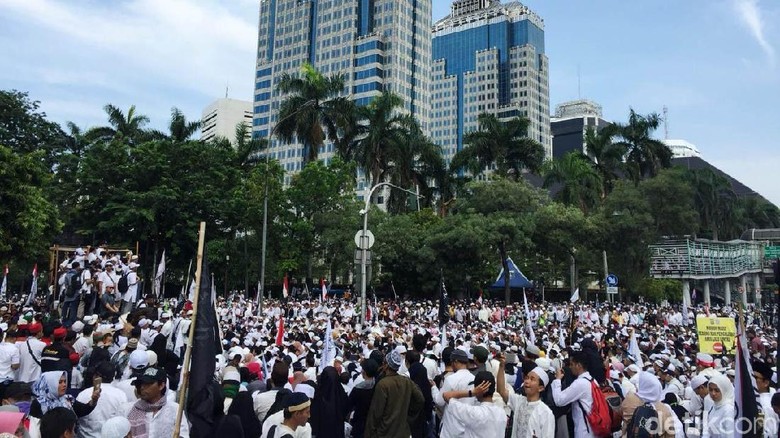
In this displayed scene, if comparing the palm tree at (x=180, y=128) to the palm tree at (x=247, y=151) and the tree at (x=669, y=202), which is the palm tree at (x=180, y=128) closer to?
the palm tree at (x=247, y=151)

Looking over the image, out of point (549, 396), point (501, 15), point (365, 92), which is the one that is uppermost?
point (501, 15)

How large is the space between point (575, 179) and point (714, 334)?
3831 cm

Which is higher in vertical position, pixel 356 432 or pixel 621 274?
pixel 621 274

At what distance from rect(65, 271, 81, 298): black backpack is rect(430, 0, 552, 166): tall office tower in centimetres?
13505

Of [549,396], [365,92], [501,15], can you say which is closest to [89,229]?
[549,396]

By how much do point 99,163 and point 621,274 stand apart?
38.7 metres

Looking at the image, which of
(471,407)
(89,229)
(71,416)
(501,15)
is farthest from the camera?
(501,15)

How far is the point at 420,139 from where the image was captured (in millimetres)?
48688

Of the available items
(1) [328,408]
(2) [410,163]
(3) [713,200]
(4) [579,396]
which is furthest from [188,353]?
(3) [713,200]

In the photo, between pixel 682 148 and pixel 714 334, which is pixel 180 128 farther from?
pixel 682 148

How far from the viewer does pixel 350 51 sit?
10819cm

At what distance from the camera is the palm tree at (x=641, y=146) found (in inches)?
2179

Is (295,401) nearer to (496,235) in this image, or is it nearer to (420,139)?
(496,235)

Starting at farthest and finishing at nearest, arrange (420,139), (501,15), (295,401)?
(501,15) < (420,139) < (295,401)
